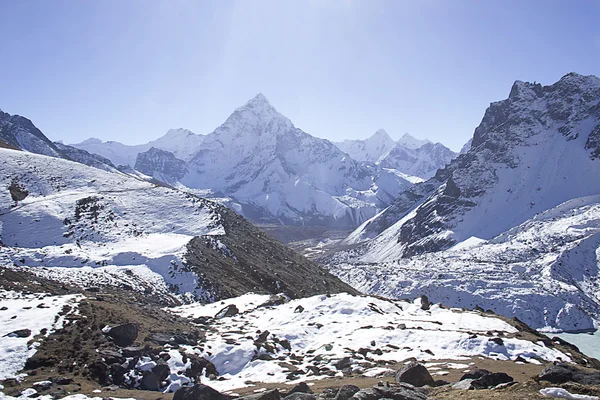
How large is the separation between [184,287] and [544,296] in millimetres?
97495

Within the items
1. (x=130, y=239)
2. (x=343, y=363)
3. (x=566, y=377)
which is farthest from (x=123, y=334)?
(x=130, y=239)

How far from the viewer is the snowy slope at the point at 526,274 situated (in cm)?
10731

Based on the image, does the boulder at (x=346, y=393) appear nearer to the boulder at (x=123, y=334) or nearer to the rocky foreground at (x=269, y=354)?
the rocky foreground at (x=269, y=354)

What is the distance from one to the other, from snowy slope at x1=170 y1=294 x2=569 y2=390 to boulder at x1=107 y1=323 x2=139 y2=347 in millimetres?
4706

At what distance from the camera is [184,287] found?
5412cm

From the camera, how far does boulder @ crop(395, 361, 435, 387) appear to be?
824 inches

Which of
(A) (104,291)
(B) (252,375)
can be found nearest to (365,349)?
(B) (252,375)

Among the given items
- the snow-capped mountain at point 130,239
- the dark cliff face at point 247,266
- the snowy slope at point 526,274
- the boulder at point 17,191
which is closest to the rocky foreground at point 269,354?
the snow-capped mountain at point 130,239

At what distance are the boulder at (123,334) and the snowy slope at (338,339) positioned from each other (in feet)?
15.4

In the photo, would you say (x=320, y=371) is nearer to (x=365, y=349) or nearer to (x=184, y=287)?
(x=365, y=349)

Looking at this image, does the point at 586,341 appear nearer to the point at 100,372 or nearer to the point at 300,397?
the point at 300,397

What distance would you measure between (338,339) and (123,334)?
15.8m

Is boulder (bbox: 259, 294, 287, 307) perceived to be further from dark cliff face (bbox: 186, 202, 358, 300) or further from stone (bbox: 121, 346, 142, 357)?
stone (bbox: 121, 346, 142, 357)

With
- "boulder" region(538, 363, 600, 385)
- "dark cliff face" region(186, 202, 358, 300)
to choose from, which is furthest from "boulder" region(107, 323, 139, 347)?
"dark cliff face" region(186, 202, 358, 300)
